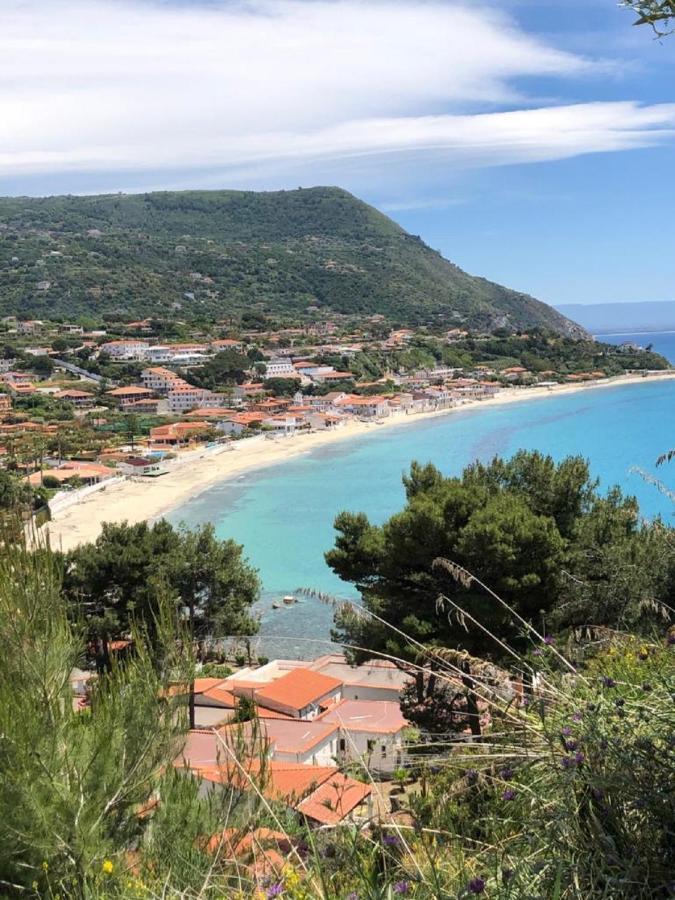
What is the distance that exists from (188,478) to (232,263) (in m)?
95.4

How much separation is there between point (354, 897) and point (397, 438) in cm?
4531

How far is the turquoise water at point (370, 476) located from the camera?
67.6 feet

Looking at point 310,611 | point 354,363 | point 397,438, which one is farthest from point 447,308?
point 310,611

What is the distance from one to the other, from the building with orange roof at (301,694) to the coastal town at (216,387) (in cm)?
1451

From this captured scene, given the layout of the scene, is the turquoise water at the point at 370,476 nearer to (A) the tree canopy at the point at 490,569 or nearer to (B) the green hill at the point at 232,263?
(A) the tree canopy at the point at 490,569

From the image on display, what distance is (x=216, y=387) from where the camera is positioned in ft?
189

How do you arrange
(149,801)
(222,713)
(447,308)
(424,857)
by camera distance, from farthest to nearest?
(447,308), (222,713), (149,801), (424,857)

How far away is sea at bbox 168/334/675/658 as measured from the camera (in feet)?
62.4

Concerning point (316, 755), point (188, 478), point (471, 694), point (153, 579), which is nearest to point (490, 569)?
point (316, 755)

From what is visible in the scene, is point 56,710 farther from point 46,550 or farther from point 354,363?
point 354,363

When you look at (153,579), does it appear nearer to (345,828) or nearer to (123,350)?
(345,828)

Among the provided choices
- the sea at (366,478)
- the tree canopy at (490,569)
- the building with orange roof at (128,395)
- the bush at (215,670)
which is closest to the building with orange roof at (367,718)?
the tree canopy at (490,569)

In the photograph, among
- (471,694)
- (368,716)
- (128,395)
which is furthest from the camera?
(128,395)

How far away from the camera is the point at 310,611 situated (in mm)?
17781
